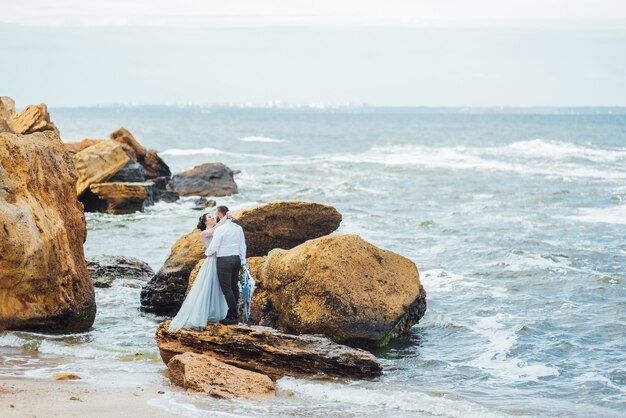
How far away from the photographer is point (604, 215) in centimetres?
2942

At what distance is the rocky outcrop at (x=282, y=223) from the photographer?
15.6 meters

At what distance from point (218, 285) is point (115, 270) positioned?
6.07 metres

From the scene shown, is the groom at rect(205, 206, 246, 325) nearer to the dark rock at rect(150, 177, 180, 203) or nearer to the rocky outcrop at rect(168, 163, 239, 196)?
the dark rock at rect(150, 177, 180, 203)

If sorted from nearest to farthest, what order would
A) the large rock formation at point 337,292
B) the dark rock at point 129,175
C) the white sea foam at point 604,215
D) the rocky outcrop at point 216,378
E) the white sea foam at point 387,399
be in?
1. the rocky outcrop at point 216,378
2. the white sea foam at point 387,399
3. the large rock formation at point 337,292
4. the white sea foam at point 604,215
5. the dark rock at point 129,175

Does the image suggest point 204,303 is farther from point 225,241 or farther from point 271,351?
point 271,351

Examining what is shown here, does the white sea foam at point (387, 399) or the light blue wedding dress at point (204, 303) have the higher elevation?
the light blue wedding dress at point (204, 303)

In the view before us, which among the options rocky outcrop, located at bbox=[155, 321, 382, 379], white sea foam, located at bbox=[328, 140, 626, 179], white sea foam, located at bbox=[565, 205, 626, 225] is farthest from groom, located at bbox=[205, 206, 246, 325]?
white sea foam, located at bbox=[328, 140, 626, 179]

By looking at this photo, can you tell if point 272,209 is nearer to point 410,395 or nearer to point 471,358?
point 471,358

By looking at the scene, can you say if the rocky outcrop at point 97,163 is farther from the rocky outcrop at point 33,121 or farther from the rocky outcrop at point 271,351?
the rocky outcrop at point 271,351

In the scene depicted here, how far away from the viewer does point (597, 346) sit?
1387 centimetres

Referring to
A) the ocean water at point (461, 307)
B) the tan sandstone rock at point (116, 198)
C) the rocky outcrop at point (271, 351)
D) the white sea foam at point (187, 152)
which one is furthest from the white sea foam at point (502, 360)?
the white sea foam at point (187, 152)

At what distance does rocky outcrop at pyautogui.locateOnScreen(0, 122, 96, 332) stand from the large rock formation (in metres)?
2.67

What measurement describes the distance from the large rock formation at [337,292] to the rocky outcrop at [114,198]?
14548 millimetres

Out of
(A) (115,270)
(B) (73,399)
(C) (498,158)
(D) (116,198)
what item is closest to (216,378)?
(B) (73,399)
